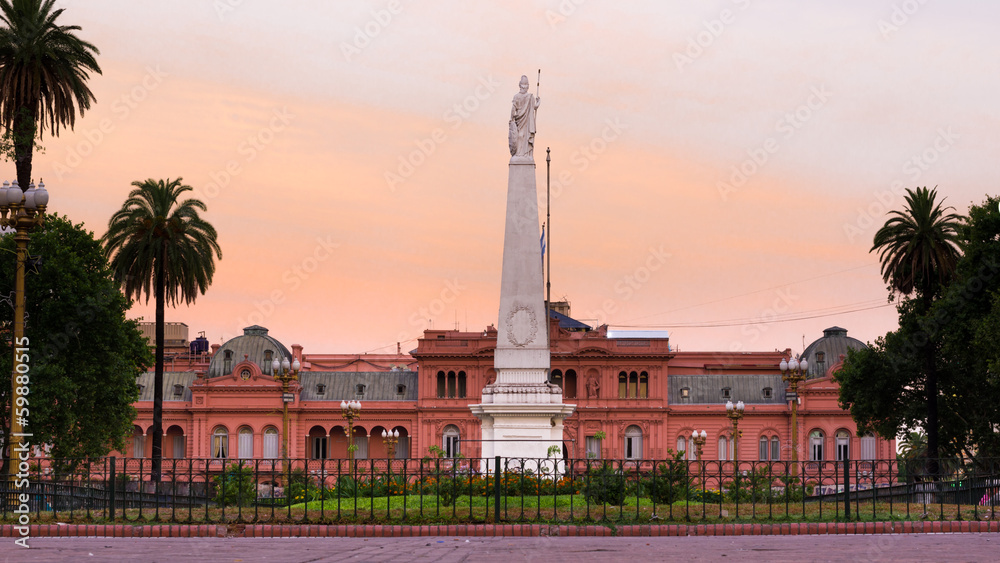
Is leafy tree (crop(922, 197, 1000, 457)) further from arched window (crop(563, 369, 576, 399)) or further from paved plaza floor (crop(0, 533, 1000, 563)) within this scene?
arched window (crop(563, 369, 576, 399))

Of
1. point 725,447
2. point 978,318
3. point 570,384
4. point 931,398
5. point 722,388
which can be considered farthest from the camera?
point 570,384

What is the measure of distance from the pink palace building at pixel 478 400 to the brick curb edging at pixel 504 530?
59.8 meters

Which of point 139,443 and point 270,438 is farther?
point 139,443

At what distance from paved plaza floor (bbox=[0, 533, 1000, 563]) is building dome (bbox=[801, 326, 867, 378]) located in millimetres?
65879

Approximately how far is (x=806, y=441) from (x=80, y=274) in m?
51.8

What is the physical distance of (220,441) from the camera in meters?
79.8

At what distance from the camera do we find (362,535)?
1847cm

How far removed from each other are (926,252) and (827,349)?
1599 inches

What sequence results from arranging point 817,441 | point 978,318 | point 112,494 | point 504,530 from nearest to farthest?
point 504,530, point 112,494, point 978,318, point 817,441

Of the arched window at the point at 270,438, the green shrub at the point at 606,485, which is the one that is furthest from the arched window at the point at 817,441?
the green shrub at the point at 606,485

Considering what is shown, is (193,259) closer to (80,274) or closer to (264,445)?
(80,274)

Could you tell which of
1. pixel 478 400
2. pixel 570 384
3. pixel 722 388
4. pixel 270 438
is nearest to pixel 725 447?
pixel 722 388

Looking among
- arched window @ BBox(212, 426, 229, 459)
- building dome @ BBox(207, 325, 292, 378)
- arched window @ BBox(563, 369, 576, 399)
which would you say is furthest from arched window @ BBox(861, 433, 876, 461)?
arched window @ BBox(212, 426, 229, 459)

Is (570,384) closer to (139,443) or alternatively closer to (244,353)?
(244,353)
